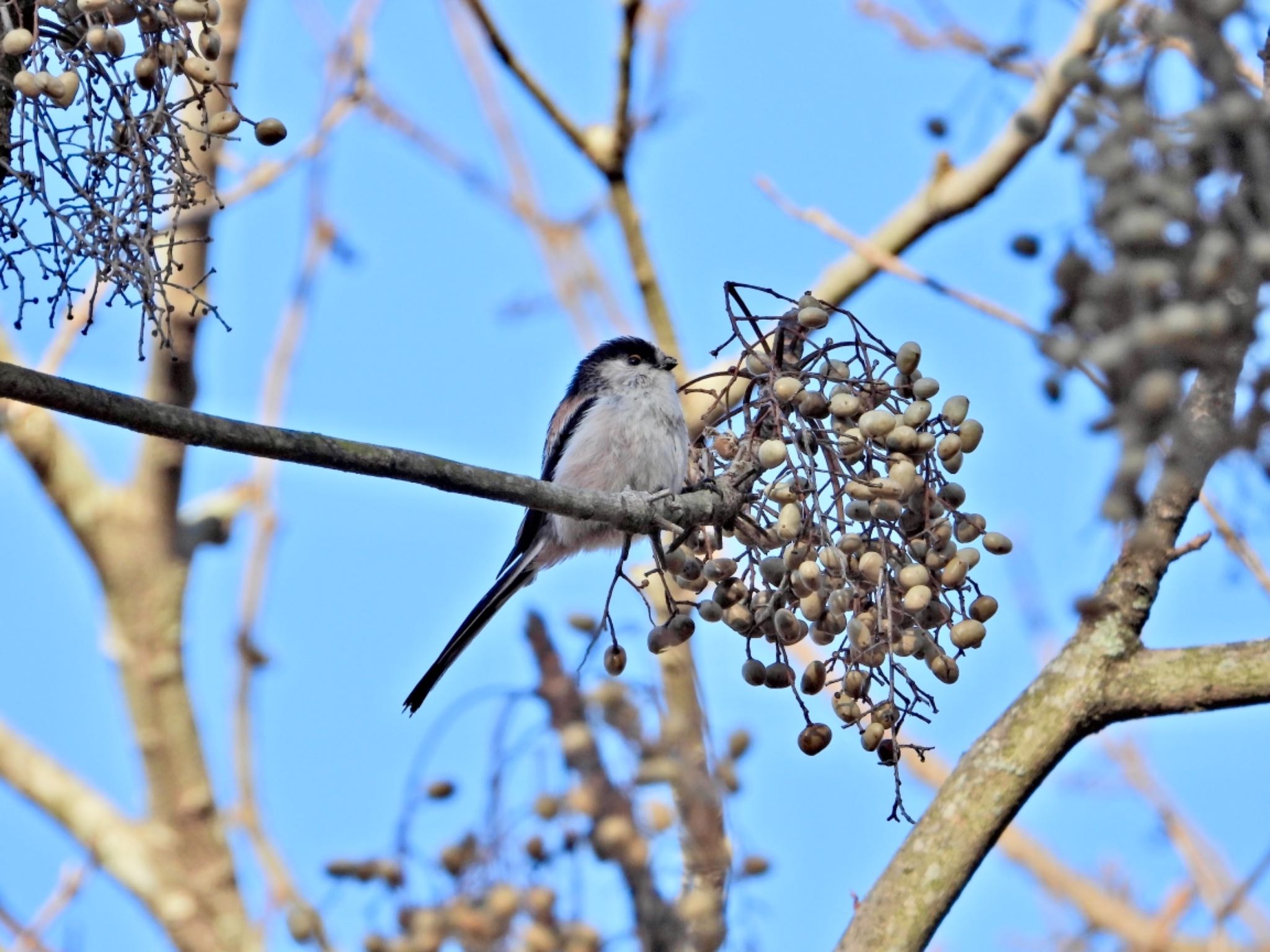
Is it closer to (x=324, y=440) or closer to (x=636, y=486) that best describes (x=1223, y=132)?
(x=324, y=440)

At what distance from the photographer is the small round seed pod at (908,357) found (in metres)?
2.60

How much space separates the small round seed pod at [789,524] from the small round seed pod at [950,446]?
0.28 metres

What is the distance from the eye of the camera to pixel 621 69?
14.4 feet

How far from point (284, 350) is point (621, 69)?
2.77 m

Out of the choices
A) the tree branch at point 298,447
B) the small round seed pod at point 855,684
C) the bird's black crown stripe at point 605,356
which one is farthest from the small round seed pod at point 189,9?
the bird's black crown stripe at point 605,356

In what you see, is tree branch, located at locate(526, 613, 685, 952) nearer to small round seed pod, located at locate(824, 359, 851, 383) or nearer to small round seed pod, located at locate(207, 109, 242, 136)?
small round seed pod, located at locate(824, 359, 851, 383)

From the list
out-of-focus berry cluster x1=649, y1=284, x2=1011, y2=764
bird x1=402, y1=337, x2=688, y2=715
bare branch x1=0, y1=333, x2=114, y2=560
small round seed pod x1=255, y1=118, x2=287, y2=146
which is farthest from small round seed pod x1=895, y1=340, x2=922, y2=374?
bare branch x1=0, y1=333, x2=114, y2=560

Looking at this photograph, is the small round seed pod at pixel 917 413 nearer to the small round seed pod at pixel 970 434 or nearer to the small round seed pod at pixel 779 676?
the small round seed pod at pixel 970 434

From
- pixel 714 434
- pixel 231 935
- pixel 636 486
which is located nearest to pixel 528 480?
pixel 714 434

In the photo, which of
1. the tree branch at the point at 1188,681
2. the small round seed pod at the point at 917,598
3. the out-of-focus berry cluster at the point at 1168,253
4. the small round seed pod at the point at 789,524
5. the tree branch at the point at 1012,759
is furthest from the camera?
the tree branch at the point at 1012,759

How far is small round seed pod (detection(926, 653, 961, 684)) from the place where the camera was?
247 centimetres

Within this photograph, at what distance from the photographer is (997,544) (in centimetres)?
258

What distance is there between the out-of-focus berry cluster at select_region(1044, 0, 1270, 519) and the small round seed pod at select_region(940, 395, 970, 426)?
1.19 meters

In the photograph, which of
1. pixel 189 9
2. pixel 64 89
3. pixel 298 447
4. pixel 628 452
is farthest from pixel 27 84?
pixel 628 452
